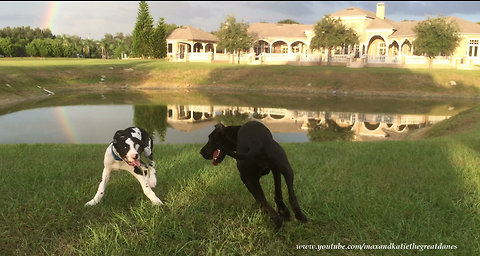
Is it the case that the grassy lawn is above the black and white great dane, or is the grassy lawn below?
below

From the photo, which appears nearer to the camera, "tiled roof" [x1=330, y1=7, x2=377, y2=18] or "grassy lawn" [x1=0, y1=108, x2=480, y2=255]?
"grassy lawn" [x1=0, y1=108, x2=480, y2=255]

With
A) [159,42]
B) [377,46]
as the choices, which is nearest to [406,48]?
[377,46]

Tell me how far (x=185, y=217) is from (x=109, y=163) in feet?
3.80

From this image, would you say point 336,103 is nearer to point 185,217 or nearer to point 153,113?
point 153,113

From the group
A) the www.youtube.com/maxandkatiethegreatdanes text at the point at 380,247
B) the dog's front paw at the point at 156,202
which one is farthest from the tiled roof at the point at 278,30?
the www.youtube.com/maxandkatiethegreatdanes text at the point at 380,247

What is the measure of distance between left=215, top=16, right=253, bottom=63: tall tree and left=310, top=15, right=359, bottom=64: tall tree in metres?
9.13

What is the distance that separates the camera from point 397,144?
31.2ft

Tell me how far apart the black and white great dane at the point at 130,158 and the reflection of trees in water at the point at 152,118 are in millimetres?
9438

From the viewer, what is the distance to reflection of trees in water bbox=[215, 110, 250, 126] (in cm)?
1893

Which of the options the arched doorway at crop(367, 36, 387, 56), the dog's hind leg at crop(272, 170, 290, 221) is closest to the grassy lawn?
the dog's hind leg at crop(272, 170, 290, 221)

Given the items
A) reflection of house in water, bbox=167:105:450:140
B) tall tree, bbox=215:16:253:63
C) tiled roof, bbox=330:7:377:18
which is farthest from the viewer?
tiled roof, bbox=330:7:377:18

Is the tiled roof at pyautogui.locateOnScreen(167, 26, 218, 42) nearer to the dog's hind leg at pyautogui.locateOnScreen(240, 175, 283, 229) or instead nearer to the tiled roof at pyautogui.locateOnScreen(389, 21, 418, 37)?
the tiled roof at pyautogui.locateOnScreen(389, 21, 418, 37)

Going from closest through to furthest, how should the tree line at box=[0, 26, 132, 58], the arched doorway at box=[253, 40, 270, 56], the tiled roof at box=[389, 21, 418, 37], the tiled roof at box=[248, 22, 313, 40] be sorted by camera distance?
the tiled roof at box=[389, 21, 418, 37] → the tiled roof at box=[248, 22, 313, 40] → the arched doorway at box=[253, 40, 270, 56] → the tree line at box=[0, 26, 132, 58]

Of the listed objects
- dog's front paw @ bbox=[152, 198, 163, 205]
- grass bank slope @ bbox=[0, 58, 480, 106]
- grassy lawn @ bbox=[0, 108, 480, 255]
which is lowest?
grassy lawn @ bbox=[0, 108, 480, 255]
